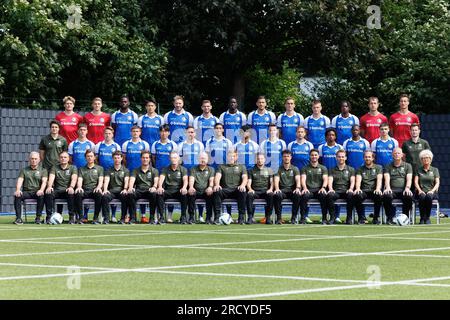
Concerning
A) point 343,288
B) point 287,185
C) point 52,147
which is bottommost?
point 343,288

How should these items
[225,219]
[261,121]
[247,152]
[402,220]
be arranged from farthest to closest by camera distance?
[261,121]
[247,152]
[225,219]
[402,220]

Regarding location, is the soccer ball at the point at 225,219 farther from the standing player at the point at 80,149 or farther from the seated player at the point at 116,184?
the standing player at the point at 80,149

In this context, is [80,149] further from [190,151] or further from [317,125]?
[317,125]

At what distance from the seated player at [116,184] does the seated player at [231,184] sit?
1.77 meters

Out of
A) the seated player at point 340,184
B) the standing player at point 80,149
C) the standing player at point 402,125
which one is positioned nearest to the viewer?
the seated player at point 340,184

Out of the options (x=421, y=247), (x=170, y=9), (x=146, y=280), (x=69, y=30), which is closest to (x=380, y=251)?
(x=421, y=247)

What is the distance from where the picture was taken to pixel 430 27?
39.9 metres

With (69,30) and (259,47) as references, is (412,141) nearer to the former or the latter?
(69,30)

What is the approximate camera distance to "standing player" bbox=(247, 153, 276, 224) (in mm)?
22344

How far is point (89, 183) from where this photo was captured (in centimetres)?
2253

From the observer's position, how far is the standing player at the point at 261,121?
77.7 ft

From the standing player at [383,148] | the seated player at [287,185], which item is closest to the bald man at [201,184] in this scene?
the seated player at [287,185]

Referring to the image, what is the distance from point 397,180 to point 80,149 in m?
6.37

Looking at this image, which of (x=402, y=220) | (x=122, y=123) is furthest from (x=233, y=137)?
(x=402, y=220)
